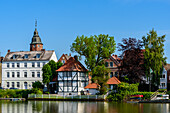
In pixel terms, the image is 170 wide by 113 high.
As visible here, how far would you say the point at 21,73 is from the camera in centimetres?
9531

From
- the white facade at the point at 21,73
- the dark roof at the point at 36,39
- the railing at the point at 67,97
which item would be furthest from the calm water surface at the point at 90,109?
the dark roof at the point at 36,39

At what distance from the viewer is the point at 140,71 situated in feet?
230

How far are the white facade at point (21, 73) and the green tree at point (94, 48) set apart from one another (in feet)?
67.2

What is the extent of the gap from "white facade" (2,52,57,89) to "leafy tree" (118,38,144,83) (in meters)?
28.1

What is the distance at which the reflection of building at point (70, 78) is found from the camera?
247 ft

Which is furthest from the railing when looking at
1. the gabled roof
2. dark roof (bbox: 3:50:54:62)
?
dark roof (bbox: 3:50:54:62)

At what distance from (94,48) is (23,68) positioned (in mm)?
28172

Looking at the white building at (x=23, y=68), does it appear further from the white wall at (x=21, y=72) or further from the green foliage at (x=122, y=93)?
the green foliage at (x=122, y=93)

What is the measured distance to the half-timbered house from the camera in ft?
247

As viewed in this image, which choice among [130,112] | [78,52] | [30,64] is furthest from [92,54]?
[130,112]

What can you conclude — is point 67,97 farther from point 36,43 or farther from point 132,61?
point 36,43

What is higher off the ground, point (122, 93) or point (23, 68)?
point (23, 68)

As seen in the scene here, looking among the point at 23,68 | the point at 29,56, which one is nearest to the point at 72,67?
the point at 29,56

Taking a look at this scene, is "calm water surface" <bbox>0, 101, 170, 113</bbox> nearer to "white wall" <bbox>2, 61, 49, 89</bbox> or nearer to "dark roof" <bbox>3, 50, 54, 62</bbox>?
"white wall" <bbox>2, 61, 49, 89</bbox>
